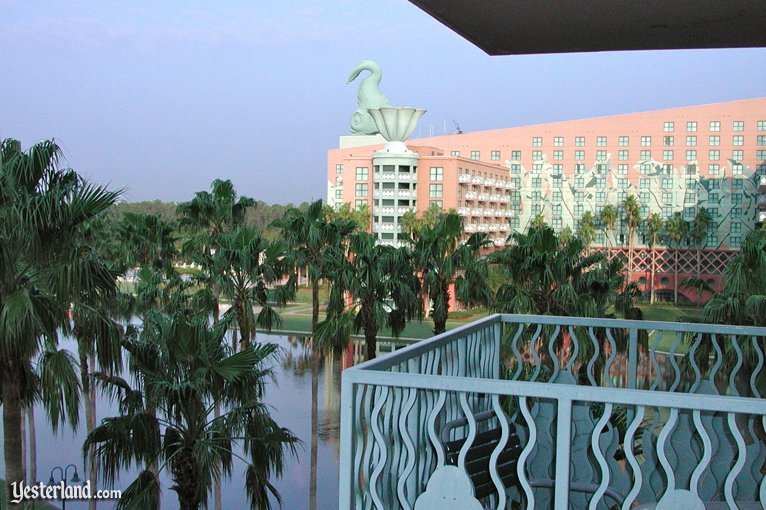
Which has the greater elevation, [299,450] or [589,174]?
[589,174]

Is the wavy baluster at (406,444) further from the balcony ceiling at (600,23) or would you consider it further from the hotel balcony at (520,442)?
the balcony ceiling at (600,23)

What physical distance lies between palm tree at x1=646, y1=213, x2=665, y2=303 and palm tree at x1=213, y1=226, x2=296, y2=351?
143 ft

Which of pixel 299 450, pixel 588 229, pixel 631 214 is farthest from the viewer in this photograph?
pixel 588 229

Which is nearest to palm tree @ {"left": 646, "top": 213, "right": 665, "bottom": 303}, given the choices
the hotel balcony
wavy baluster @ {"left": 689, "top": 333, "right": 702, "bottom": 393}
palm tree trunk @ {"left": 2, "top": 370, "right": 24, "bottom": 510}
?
palm tree trunk @ {"left": 2, "top": 370, "right": 24, "bottom": 510}

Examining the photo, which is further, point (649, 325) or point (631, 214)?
point (631, 214)

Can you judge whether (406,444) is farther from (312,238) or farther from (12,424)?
(312,238)

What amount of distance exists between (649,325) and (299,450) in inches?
710

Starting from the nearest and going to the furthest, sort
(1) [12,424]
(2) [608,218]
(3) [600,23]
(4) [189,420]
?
(3) [600,23] < (1) [12,424] < (4) [189,420] < (2) [608,218]

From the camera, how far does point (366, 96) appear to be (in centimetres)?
6744

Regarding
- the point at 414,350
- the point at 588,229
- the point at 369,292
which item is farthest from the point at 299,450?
the point at 588,229

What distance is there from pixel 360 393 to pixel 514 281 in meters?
12.0

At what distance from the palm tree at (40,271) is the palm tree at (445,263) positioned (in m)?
8.37

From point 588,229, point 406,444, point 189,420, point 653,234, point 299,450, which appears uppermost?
point 588,229

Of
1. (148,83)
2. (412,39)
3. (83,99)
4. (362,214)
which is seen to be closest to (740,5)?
(362,214)
